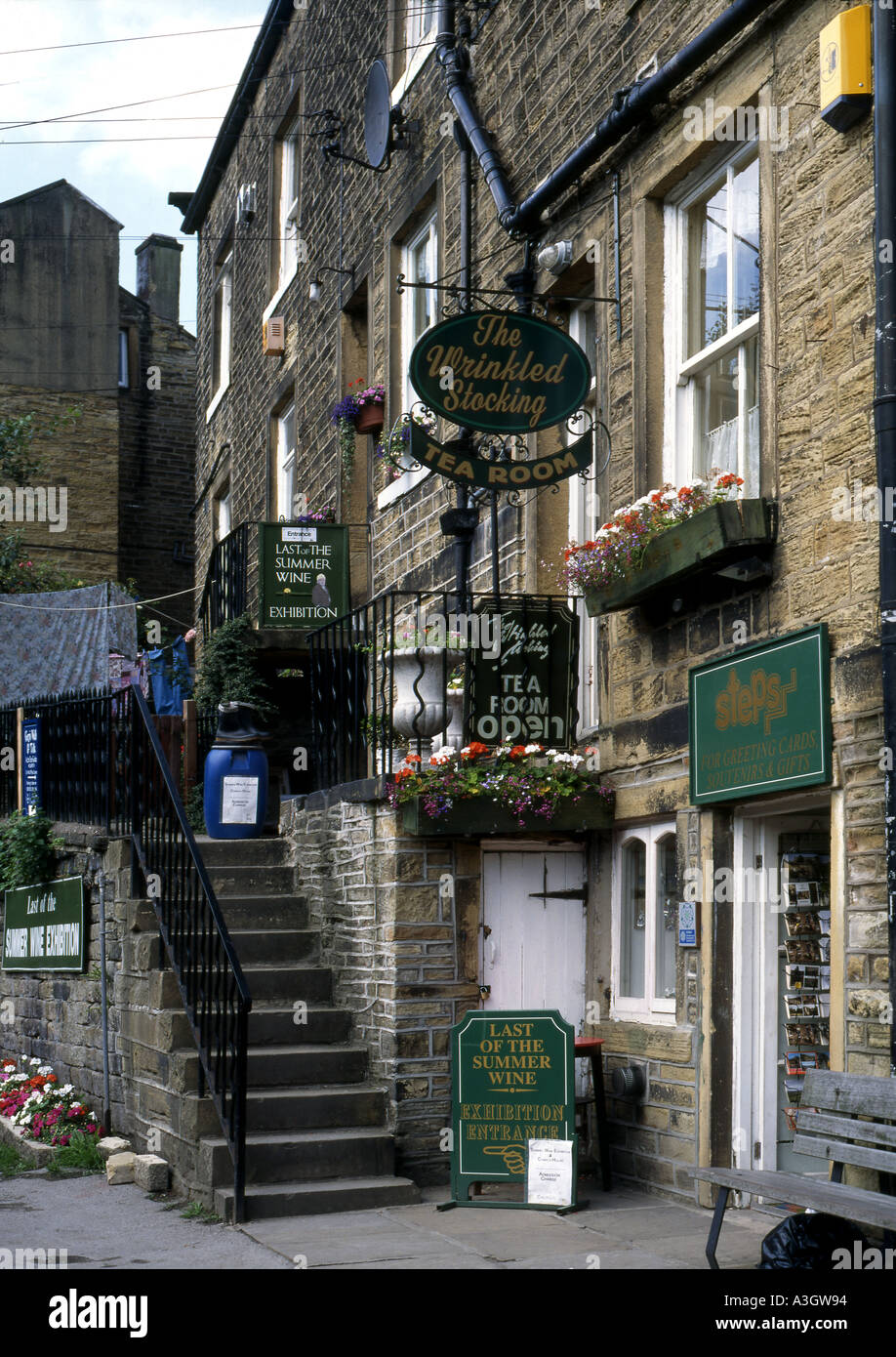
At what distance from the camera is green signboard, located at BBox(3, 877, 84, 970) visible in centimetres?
1009

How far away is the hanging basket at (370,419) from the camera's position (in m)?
12.3

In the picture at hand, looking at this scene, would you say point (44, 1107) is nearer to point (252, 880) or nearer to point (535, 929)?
point (252, 880)

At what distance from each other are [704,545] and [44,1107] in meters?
5.80

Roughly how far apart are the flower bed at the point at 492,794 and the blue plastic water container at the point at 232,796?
280cm

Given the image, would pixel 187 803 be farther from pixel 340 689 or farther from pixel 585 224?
pixel 585 224

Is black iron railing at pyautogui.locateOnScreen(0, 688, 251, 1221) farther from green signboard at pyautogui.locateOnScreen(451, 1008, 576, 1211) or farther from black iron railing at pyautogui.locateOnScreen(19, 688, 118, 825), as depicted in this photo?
green signboard at pyautogui.locateOnScreen(451, 1008, 576, 1211)

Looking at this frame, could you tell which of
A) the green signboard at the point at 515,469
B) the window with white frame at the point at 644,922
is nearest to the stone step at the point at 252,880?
the window with white frame at the point at 644,922

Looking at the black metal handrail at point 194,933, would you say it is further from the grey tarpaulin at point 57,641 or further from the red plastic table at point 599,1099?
the grey tarpaulin at point 57,641

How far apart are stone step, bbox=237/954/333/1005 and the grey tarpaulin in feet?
28.2

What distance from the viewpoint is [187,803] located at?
1291cm

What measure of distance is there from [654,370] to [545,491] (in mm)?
1407

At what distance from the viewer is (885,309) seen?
5.82 meters

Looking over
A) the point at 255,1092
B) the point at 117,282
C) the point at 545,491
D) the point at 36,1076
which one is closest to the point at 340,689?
the point at 545,491

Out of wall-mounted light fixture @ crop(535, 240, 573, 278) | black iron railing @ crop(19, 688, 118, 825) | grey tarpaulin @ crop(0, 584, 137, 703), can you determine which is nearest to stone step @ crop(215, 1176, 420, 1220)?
black iron railing @ crop(19, 688, 118, 825)
